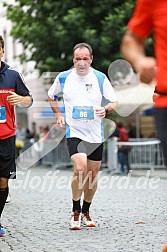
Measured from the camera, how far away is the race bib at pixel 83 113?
7586 mm

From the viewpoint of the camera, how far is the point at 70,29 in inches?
978

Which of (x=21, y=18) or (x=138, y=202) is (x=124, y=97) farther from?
(x=138, y=202)

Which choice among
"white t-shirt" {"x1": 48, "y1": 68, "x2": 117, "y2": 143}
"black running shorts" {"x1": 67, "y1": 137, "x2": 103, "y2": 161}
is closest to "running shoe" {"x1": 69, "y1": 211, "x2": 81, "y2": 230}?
"black running shorts" {"x1": 67, "y1": 137, "x2": 103, "y2": 161}

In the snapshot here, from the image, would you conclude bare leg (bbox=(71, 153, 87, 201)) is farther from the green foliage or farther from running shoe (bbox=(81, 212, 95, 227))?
the green foliage

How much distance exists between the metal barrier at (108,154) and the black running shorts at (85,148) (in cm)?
1209

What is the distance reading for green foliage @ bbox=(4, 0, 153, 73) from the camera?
2459 cm

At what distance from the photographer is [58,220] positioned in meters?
8.35

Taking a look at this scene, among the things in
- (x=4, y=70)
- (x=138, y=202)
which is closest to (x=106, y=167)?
(x=138, y=202)

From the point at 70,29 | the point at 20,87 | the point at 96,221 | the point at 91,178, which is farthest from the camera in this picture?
the point at 70,29

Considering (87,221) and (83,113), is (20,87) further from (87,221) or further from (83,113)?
(87,221)

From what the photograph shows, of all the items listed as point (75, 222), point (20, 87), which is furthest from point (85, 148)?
point (20, 87)

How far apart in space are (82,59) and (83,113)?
1.78 feet

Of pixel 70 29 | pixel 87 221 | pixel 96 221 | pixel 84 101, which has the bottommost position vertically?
pixel 96 221

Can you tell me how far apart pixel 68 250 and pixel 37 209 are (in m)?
3.66
